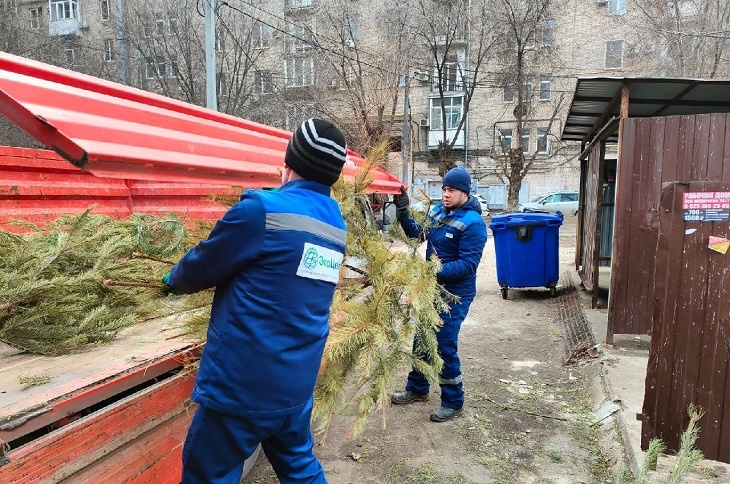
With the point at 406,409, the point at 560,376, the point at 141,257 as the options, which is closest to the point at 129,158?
the point at 141,257

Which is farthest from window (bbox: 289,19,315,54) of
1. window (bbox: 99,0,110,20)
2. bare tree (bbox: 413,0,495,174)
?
window (bbox: 99,0,110,20)

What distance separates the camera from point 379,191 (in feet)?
10.3

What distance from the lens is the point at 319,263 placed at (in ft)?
5.89

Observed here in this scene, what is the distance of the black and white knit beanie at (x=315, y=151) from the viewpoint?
1.79 m

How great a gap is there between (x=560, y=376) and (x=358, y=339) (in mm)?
3168

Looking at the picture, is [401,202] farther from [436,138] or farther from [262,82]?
[436,138]

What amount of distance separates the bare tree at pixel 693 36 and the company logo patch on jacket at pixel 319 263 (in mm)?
19170

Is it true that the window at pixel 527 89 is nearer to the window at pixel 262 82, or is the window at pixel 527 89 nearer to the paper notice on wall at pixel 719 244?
the window at pixel 262 82

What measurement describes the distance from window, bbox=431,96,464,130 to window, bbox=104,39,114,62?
16422 millimetres

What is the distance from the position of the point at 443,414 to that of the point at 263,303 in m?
2.42

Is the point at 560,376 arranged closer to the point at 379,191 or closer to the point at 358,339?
the point at 379,191

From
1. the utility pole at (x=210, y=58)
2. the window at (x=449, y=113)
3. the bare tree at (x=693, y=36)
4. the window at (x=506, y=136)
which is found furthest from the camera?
the window at (x=449, y=113)

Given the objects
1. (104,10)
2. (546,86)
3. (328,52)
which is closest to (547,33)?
(546,86)

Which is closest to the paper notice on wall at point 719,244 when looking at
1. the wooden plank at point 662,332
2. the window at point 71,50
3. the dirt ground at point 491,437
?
the wooden plank at point 662,332
